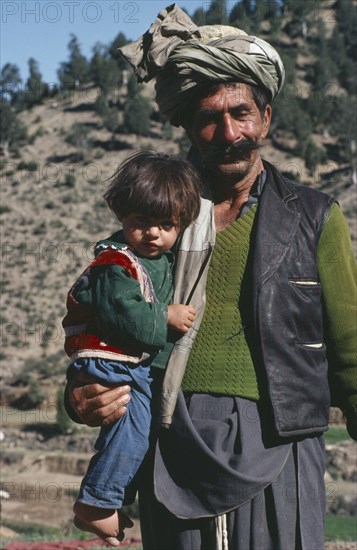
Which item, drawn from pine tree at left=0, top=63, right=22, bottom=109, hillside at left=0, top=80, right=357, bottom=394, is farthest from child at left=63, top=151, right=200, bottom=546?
pine tree at left=0, top=63, right=22, bottom=109

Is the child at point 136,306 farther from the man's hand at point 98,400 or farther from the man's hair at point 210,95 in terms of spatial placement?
the man's hair at point 210,95

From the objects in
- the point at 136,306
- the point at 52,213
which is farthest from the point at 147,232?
the point at 52,213

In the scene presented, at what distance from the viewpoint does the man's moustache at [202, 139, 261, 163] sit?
3.17 metres

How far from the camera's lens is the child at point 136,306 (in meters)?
2.89

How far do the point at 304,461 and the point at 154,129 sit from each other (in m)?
57.0

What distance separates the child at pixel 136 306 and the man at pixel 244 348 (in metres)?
0.07

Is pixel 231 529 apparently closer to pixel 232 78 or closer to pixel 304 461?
pixel 304 461

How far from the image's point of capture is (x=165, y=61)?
3.29m

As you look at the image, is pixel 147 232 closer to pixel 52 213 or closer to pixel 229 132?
pixel 229 132

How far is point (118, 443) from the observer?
2982 mm

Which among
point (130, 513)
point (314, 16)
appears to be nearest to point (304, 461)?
point (130, 513)

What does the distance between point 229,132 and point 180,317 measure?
23.9 inches

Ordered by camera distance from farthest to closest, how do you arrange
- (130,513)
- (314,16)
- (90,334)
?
(314,16) < (130,513) < (90,334)

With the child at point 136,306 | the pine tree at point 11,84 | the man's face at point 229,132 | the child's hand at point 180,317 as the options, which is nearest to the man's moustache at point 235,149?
the man's face at point 229,132
